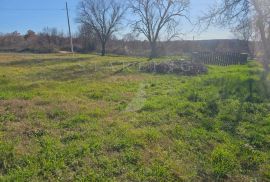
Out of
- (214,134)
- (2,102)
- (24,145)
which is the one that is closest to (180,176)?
(214,134)

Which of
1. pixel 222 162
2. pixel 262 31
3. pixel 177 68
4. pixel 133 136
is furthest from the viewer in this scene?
pixel 262 31

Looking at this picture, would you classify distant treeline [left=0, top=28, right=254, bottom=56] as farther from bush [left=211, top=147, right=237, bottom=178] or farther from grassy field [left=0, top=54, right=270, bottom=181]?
bush [left=211, top=147, right=237, bottom=178]

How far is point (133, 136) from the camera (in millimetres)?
5723

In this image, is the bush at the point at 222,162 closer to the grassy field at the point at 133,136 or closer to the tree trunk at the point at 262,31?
the grassy field at the point at 133,136

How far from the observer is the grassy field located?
4.44 meters

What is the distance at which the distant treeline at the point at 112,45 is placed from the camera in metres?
42.7

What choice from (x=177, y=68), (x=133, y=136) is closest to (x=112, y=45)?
(x=177, y=68)

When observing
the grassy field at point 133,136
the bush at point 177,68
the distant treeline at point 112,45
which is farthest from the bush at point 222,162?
the distant treeline at point 112,45

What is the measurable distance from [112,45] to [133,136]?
47.3 metres

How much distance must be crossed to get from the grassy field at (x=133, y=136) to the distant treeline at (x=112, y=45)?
3140 centimetres

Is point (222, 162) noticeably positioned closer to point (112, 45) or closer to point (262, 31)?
point (262, 31)

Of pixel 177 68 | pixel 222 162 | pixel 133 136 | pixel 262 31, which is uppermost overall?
pixel 262 31

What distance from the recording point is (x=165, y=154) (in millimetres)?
5047

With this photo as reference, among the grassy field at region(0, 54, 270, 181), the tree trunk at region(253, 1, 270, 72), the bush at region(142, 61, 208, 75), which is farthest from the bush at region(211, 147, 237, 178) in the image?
the tree trunk at region(253, 1, 270, 72)
